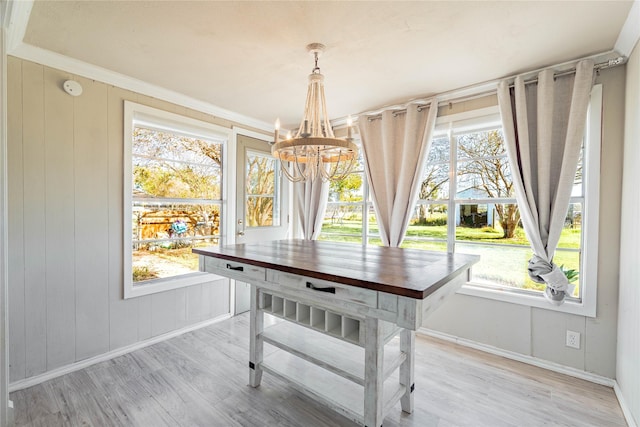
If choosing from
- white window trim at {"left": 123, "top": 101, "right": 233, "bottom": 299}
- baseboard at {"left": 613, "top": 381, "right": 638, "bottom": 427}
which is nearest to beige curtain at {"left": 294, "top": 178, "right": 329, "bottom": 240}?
white window trim at {"left": 123, "top": 101, "right": 233, "bottom": 299}

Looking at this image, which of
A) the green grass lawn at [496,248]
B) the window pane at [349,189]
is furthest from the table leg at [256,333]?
the window pane at [349,189]

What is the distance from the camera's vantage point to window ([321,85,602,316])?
217 centimetres

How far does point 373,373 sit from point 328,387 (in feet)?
1.41

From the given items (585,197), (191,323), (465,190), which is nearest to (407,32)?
(465,190)

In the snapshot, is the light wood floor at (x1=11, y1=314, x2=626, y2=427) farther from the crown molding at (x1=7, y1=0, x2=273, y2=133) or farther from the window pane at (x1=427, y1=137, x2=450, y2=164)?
the crown molding at (x1=7, y1=0, x2=273, y2=133)

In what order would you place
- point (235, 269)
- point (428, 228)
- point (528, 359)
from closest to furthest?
1. point (235, 269)
2. point (528, 359)
3. point (428, 228)

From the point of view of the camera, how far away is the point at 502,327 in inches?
100.0

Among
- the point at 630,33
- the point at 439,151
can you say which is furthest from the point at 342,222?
the point at 630,33

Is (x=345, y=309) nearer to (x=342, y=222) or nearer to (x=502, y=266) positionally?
(x=502, y=266)

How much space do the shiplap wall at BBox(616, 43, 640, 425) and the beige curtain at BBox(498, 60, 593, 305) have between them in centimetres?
25

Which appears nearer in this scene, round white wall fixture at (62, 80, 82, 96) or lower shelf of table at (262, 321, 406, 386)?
lower shelf of table at (262, 321, 406, 386)

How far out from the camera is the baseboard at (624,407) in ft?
5.59

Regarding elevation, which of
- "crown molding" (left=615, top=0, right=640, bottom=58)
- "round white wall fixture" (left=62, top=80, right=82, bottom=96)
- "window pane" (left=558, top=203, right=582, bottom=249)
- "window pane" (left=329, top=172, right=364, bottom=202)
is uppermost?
"crown molding" (left=615, top=0, right=640, bottom=58)

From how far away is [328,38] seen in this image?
6.25 ft
